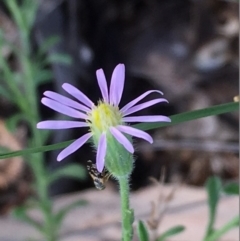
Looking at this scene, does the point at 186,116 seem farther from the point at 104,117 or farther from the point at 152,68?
the point at 152,68

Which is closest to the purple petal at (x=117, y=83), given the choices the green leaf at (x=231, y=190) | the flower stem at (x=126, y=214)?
the flower stem at (x=126, y=214)

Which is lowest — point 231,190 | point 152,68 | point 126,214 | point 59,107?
point 126,214

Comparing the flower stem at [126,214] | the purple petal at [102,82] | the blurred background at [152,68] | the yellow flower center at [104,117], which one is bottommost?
the flower stem at [126,214]

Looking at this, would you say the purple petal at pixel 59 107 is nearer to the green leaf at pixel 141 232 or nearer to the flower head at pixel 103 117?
the flower head at pixel 103 117

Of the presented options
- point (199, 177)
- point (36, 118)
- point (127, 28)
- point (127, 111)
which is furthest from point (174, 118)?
point (127, 28)

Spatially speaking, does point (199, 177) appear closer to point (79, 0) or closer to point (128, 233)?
point (79, 0)

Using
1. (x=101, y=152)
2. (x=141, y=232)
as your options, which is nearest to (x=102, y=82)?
(x=101, y=152)

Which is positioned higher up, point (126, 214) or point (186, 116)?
point (186, 116)

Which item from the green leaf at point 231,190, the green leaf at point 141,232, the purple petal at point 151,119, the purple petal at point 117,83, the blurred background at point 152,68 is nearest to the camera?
the purple petal at point 151,119
